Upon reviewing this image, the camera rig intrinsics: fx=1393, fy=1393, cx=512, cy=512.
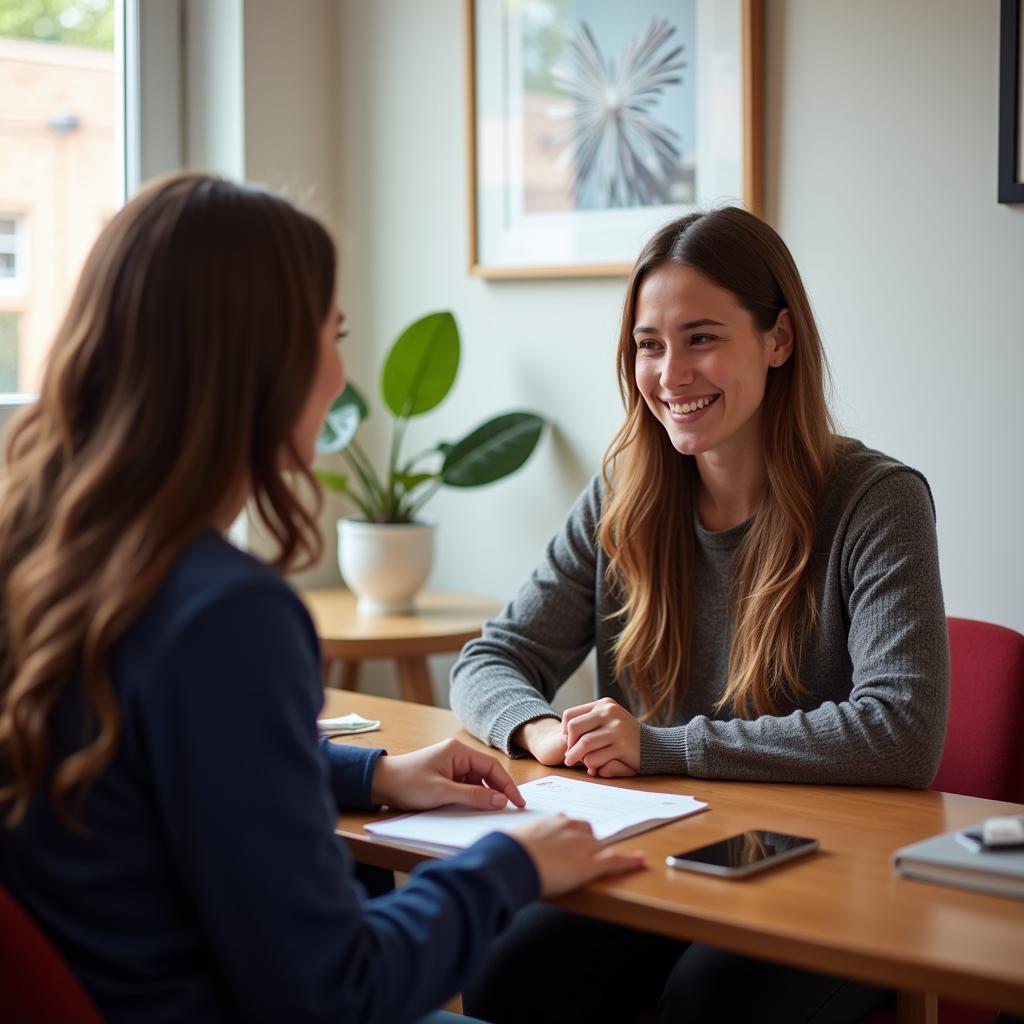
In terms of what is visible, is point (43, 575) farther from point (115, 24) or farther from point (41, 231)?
point (115, 24)

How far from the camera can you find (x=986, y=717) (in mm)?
1832

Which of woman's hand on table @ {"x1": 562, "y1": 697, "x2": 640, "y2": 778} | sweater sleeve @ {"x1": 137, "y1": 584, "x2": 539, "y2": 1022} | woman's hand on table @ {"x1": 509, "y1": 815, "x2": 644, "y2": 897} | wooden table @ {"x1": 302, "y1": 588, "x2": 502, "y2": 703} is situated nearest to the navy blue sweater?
sweater sleeve @ {"x1": 137, "y1": 584, "x2": 539, "y2": 1022}

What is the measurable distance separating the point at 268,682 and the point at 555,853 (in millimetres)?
359

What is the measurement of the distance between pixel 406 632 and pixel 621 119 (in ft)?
3.54

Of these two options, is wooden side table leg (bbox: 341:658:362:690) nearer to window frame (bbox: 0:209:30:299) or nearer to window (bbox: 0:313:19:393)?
window (bbox: 0:313:19:393)

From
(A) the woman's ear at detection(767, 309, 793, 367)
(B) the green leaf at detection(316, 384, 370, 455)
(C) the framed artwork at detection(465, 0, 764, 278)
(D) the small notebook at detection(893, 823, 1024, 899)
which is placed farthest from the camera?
(B) the green leaf at detection(316, 384, 370, 455)

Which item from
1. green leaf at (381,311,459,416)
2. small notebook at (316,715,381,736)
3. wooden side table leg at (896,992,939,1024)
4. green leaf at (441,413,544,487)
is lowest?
wooden side table leg at (896,992,939,1024)

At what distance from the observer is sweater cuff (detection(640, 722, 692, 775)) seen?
1.60 metres

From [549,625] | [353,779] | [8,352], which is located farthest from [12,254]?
[353,779]

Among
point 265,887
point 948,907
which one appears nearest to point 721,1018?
point 948,907

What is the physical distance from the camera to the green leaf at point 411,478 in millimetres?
2875

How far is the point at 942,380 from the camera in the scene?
7.60ft

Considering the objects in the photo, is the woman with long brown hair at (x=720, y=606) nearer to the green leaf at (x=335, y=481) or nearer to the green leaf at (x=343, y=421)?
the green leaf at (x=343, y=421)

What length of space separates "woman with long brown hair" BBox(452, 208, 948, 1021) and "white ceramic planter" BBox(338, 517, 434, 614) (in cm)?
82
